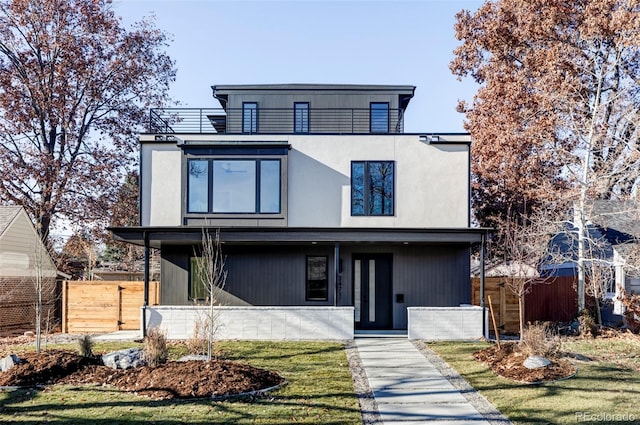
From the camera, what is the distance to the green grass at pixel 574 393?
7400 mm

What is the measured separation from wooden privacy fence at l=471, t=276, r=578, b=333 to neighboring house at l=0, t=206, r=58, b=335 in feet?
48.1

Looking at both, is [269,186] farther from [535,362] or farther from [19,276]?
[19,276]

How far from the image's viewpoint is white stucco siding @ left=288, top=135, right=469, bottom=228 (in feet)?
54.8

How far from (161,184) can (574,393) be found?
501 inches

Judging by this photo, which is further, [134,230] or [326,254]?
[326,254]

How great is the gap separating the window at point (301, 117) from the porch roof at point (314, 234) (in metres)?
7.72

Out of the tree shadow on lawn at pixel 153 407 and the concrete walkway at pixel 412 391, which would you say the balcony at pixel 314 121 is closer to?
the concrete walkway at pixel 412 391

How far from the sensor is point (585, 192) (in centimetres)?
1711

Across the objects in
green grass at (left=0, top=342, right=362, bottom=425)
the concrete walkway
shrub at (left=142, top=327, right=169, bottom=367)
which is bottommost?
the concrete walkway

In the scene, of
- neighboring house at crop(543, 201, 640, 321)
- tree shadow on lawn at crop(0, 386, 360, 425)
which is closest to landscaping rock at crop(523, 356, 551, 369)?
tree shadow on lawn at crop(0, 386, 360, 425)

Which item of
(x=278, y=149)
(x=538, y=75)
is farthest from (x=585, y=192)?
(x=278, y=149)

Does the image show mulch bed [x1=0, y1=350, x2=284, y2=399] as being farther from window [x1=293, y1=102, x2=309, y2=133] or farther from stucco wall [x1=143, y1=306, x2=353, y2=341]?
window [x1=293, y1=102, x2=309, y2=133]

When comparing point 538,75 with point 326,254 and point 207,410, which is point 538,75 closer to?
point 326,254

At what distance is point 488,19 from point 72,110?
19439mm
